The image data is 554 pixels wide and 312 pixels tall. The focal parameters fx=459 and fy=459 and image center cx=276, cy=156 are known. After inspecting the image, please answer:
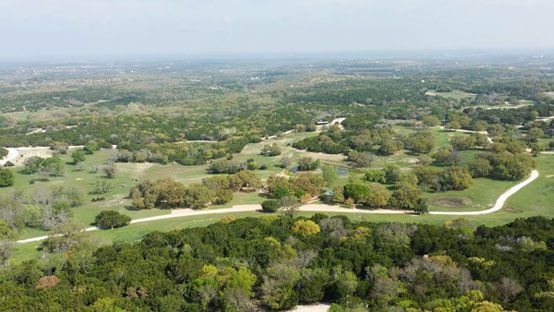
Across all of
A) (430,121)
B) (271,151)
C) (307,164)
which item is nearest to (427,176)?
(307,164)

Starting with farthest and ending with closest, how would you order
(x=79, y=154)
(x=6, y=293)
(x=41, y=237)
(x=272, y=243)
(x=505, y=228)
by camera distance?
1. (x=79, y=154)
2. (x=41, y=237)
3. (x=505, y=228)
4. (x=272, y=243)
5. (x=6, y=293)

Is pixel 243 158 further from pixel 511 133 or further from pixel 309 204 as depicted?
pixel 511 133

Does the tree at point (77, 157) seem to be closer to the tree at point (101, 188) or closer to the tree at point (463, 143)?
the tree at point (101, 188)

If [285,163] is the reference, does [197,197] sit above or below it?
above

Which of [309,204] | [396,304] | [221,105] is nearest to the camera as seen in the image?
[396,304]

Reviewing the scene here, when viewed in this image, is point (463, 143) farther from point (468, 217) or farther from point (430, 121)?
point (468, 217)

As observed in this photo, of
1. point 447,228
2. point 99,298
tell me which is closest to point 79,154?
point 99,298
